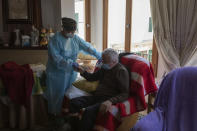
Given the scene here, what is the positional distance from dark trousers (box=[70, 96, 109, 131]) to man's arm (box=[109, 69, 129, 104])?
159 millimetres

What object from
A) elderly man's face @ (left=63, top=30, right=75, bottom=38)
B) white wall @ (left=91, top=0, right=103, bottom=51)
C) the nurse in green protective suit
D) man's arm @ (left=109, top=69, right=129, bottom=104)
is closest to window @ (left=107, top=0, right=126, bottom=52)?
white wall @ (left=91, top=0, right=103, bottom=51)

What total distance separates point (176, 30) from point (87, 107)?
Answer: 4.31 feet

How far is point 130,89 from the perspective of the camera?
1.84 meters

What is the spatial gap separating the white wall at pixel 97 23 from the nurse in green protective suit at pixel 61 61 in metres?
1.39

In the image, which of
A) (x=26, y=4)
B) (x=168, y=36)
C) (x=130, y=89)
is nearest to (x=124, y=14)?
(x=168, y=36)

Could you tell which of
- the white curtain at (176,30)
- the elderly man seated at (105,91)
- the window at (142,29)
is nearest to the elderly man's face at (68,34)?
the elderly man seated at (105,91)

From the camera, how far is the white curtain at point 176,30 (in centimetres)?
212

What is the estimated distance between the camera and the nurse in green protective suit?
6.83 ft

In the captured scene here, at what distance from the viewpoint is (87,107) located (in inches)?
69.2

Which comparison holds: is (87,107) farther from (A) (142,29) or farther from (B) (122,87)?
(A) (142,29)

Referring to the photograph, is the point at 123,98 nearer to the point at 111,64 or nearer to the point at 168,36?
the point at 111,64

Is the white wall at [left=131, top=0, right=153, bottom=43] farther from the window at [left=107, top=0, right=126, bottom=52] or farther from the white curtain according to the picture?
the white curtain

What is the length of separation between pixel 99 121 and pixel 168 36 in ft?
4.24

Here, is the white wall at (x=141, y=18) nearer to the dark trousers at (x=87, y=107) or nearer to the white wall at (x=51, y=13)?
the white wall at (x=51, y=13)
